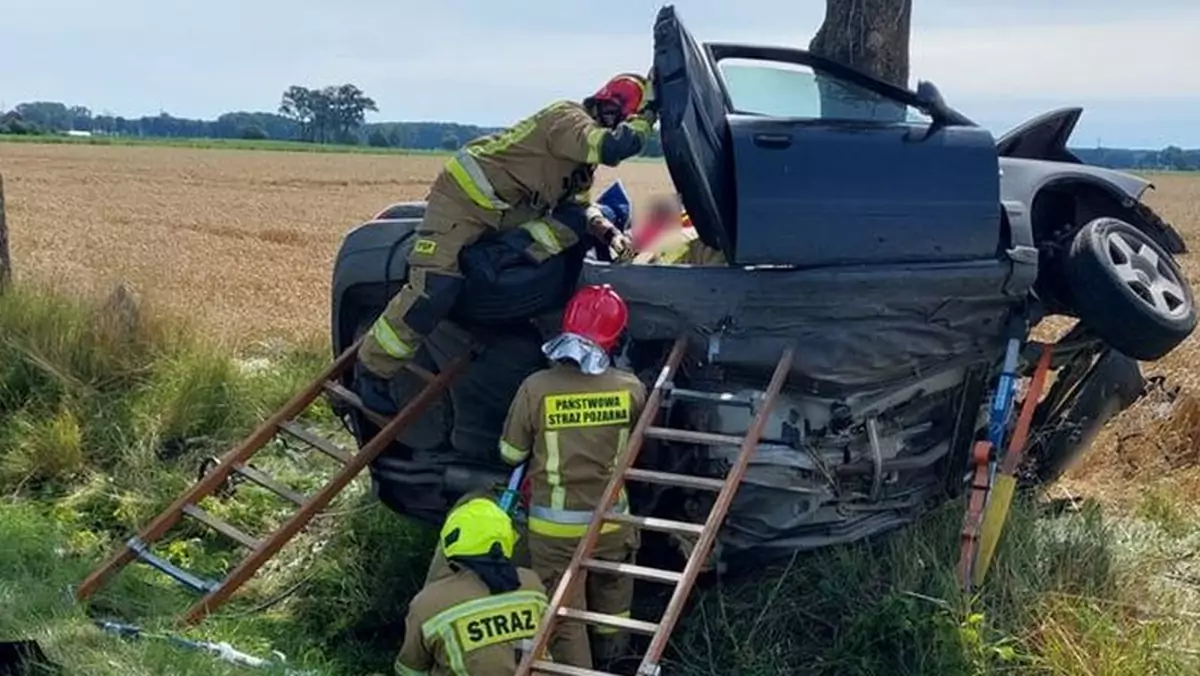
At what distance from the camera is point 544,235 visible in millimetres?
5410

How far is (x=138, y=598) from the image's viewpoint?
5684 mm

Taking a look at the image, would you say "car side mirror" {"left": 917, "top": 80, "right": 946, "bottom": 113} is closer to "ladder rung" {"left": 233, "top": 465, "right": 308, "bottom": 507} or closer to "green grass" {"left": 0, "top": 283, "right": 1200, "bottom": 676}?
"green grass" {"left": 0, "top": 283, "right": 1200, "bottom": 676}

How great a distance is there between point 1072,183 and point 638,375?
1928mm

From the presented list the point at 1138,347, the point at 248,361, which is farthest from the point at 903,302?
the point at 248,361

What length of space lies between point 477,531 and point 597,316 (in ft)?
2.96

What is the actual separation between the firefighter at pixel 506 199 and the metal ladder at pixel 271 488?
0.30 m

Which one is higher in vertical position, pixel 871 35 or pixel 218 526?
pixel 871 35

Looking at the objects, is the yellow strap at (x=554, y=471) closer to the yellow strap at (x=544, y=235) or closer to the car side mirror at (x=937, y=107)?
the yellow strap at (x=544, y=235)

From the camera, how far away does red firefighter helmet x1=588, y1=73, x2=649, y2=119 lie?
207 inches

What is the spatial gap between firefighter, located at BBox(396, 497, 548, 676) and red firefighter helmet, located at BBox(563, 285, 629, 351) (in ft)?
2.37

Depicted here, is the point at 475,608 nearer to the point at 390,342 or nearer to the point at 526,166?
the point at 390,342

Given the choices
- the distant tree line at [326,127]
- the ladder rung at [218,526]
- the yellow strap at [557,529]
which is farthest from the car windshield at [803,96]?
the distant tree line at [326,127]

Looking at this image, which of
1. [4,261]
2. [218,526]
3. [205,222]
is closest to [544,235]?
[218,526]

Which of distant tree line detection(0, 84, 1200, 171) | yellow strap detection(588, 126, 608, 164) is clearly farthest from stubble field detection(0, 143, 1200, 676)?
distant tree line detection(0, 84, 1200, 171)
